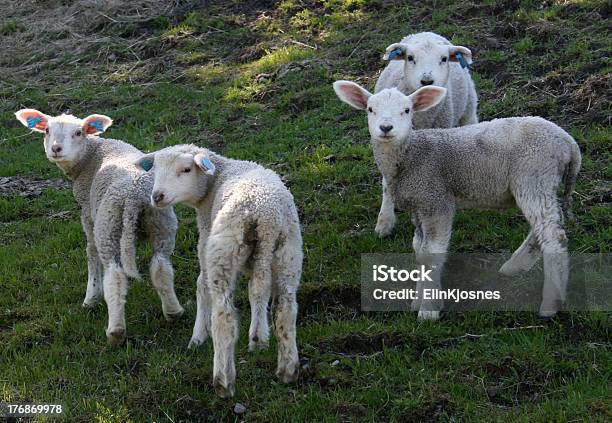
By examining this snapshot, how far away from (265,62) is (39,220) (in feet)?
15.0

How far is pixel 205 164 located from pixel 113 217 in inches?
39.2

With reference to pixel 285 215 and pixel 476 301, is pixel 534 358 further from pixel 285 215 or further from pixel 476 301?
pixel 285 215

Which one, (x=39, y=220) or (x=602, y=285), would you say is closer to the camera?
(x=602, y=285)

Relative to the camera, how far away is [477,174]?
21.0 feet

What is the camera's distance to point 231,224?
17.2 feet

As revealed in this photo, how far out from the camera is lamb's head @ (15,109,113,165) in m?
7.12

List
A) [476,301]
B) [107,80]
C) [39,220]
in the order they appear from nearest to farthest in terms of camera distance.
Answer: [476,301] < [39,220] < [107,80]

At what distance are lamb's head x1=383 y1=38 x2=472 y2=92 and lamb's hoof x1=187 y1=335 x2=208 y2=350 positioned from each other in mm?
3061

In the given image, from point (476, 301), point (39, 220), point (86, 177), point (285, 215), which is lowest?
point (39, 220)

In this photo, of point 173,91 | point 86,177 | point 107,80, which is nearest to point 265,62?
point 173,91

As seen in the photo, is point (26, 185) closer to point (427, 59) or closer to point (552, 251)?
point (427, 59)

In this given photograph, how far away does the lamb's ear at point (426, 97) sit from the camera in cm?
677

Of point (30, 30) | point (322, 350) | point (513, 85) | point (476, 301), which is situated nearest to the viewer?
point (322, 350)

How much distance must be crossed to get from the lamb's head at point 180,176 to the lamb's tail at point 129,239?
14.7 inches
